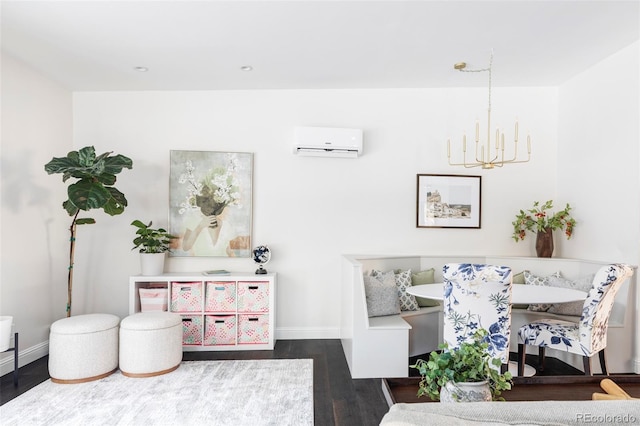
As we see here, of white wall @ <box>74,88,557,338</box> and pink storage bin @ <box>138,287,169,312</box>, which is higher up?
white wall @ <box>74,88,557,338</box>

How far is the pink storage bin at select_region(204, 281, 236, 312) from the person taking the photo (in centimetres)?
386

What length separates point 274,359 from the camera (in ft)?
11.7

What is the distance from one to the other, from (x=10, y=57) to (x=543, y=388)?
4662 mm

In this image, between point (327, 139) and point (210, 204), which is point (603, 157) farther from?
point (210, 204)

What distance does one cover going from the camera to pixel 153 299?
12.6 ft

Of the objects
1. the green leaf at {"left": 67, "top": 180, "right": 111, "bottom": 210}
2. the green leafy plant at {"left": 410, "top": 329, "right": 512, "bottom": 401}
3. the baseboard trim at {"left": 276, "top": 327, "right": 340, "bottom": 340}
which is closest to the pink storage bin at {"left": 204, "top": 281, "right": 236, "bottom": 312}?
the baseboard trim at {"left": 276, "top": 327, "right": 340, "bottom": 340}

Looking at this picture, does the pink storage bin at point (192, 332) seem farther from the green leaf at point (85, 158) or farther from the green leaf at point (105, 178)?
the green leaf at point (85, 158)

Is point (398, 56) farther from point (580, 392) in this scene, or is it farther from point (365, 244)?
point (580, 392)

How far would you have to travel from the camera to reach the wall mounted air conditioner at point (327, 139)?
4.07 m

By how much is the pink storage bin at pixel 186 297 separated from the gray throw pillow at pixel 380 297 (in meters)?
1.66

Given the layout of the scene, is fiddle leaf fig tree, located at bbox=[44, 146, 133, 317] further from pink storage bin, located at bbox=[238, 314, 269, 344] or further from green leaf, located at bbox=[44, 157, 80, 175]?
pink storage bin, located at bbox=[238, 314, 269, 344]

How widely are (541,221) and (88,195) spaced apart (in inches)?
171

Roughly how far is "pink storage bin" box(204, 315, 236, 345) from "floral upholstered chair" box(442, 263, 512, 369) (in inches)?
87.4

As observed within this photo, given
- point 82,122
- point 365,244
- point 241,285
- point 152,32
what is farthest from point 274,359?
point 82,122
